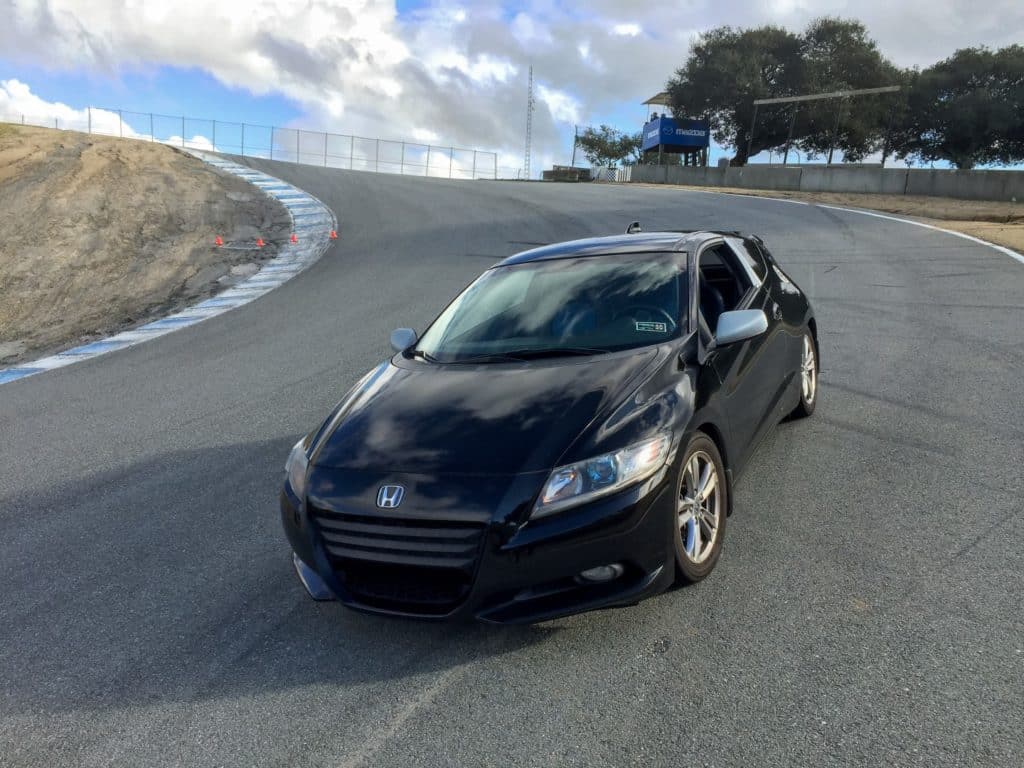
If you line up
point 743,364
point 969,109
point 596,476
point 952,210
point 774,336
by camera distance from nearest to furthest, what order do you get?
point 596,476
point 743,364
point 774,336
point 952,210
point 969,109

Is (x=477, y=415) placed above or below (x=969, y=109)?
below

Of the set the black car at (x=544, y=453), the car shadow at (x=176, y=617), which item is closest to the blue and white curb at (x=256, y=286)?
the car shadow at (x=176, y=617)

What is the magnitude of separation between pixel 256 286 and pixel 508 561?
12.1 metres

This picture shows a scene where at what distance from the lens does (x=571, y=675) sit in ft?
10.2

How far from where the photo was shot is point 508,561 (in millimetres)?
3064

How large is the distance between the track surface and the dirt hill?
6320 millimetres

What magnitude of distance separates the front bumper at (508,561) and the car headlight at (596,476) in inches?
1.7

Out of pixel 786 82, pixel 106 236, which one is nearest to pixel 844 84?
pixel 786 82

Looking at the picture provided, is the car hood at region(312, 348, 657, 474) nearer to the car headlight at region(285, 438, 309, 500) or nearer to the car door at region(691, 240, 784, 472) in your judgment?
the car headlight at region(285, 438, 309, 500)

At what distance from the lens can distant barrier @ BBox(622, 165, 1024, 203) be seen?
27.7 metres

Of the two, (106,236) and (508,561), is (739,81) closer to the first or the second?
(106,236)

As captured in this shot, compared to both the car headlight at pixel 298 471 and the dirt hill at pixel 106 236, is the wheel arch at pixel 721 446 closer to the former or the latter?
the car headlight at pixel 298 471

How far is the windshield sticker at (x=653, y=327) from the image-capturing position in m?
4.17

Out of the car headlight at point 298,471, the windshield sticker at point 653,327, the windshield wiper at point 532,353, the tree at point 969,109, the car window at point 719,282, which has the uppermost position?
the tree at point 969,109
